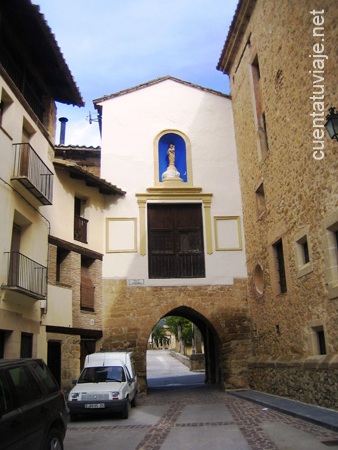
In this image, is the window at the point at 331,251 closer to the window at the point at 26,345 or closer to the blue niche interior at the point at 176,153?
the window at the point at 26,345

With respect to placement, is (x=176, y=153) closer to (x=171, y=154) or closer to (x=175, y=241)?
(x=171, y=154)

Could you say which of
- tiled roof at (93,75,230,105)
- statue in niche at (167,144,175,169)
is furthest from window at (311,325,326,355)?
tiled roof at (93,75,230,105)

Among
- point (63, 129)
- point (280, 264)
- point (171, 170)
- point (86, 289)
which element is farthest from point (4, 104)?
point (63, 129)

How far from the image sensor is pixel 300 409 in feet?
30.7

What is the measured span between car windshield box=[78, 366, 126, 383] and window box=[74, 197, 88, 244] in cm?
481

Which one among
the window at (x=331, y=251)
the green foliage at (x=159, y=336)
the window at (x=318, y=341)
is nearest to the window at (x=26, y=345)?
the window at (x=318, y=341)

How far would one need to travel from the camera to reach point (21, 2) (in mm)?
10242

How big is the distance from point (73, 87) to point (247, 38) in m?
6.41

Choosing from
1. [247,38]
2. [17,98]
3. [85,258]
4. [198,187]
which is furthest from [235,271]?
[17,98]

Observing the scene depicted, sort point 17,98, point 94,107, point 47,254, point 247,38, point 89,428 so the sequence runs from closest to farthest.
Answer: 1. point 89,428
2. point 17,98
3. point 47,254
4. point 247,38
5. point 94,107

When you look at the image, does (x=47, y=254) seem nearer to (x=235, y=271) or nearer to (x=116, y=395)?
(x=116, y=395)

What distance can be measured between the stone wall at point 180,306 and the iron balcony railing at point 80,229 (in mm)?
1776

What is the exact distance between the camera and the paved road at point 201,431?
6.91m

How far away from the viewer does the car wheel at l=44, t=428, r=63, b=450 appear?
5.11 meters
